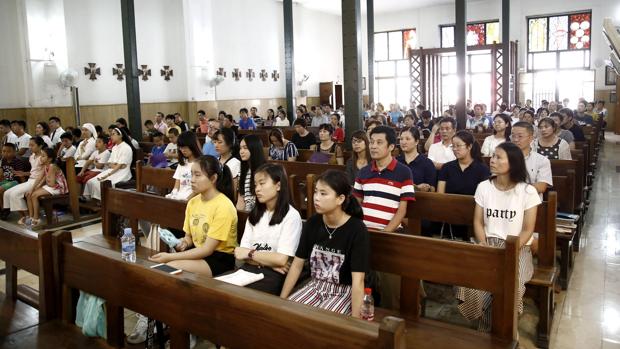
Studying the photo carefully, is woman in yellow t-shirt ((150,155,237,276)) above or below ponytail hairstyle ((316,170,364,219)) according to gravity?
below

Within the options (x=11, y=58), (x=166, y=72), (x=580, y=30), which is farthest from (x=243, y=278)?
(x=580, y=30)

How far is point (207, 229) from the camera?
3.24 meters

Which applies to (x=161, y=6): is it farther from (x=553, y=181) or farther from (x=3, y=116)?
(x=553, y=181)

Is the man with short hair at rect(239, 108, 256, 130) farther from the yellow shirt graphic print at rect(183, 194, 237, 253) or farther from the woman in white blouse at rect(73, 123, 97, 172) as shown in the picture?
the yellow shirt graphic print at rect(183, 194, 237, 253)

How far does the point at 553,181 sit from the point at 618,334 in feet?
5.43

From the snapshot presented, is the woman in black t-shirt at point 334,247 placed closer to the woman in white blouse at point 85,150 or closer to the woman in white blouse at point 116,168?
the woman in white blouse at point 116,168

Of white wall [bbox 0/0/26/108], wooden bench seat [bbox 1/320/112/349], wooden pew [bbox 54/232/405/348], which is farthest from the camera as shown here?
white wall [bbox 0/0/26/108]

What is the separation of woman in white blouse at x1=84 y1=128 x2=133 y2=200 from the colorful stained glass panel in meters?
18.1

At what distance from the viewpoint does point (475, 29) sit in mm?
21938

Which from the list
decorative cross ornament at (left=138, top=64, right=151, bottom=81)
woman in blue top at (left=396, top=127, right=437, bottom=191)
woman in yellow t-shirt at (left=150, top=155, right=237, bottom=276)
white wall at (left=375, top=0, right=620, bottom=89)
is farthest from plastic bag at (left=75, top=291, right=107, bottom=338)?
white wall at (left=375, top=0, right=620, bottom=89)

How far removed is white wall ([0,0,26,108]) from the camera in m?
11.5

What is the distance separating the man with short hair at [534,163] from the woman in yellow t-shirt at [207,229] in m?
2.49

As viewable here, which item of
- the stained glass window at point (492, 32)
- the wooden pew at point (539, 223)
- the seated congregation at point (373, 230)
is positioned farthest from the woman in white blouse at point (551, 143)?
the stained glass window at point (492, 32)

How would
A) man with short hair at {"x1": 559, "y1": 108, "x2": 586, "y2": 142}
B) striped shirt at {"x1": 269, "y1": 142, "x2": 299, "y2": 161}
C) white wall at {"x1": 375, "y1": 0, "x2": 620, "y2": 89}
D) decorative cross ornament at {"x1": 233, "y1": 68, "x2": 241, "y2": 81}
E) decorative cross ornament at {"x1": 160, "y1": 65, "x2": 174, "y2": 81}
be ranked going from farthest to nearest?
white wall at {"x1": 375, "y1": 0, "x2": 620, "y2": 89}, decorative cross ornament at {"x1": 233, "y1": 68, "x2": 241, "y2": 81}, decorative cross ornament at {"x1": 160, "y1": 65, "x2": 174, "y2": 81}, man with short hair at {"x1": 559, "y1": 108, "x2": 586, "y2": 142}, striped shirt at {"x1": 269, "y1": 142, "x2": 299, "y2": 161}
